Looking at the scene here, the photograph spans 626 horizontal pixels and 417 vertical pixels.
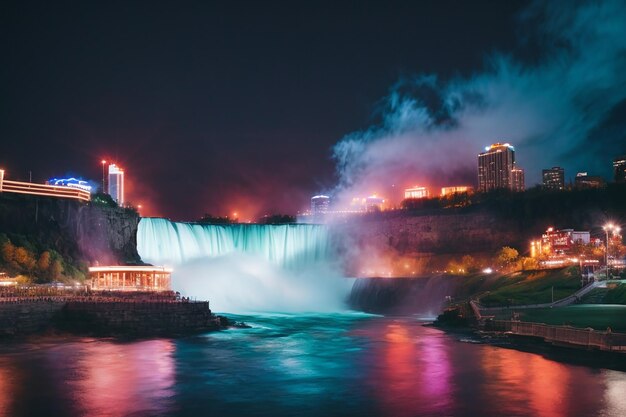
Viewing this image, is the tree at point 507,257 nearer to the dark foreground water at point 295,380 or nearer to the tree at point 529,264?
the tree at point 529,264

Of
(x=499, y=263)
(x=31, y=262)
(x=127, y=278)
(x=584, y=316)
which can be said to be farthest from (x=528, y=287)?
(x=31, y=262)

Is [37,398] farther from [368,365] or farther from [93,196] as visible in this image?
[93,196]

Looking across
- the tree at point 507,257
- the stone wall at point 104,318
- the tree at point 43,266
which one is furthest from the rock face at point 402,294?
the tree at point 43,266

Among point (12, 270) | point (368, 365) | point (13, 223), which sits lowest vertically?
point (368, 365)

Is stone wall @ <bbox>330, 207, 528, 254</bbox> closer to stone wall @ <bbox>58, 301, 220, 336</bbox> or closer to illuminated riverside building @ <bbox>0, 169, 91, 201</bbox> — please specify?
illuminated riverside building @ <bbox>0, 169, 91, 201</bbox>

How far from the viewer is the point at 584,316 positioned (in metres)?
51.8

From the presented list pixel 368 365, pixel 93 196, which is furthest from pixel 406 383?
pixel 93 196

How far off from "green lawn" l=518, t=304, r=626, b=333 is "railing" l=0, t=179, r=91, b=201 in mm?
65989

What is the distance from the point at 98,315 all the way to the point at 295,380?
28.7 meters

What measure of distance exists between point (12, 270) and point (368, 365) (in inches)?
1896

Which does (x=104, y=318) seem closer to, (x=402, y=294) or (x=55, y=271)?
(x=55, y=271)

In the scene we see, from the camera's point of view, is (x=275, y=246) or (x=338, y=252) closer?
(x=275, y=246)

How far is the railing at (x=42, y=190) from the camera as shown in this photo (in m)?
87.6

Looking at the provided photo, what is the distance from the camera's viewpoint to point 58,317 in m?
59.7
